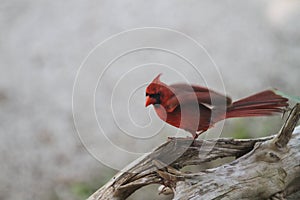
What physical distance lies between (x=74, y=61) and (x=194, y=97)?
1.24m

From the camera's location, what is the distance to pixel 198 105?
836mm

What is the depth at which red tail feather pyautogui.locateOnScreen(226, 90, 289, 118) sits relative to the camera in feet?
2.74

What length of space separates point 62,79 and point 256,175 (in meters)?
1.16

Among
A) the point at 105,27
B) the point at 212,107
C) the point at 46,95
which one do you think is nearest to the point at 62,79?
the point at 46,95

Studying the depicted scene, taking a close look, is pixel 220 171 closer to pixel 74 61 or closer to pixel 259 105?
pixel 259 105

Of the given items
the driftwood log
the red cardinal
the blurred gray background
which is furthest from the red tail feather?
the blurred gray background

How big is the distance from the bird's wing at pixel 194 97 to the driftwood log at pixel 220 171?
0.13m

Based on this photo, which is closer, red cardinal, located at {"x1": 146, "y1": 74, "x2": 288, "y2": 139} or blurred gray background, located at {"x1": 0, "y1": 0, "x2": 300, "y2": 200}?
red cardinal, located at {"x1": 146, "y1": 74, "x2": 288, "y2": 139}

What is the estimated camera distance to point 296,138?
3.39ft

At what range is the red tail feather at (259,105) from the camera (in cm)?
84

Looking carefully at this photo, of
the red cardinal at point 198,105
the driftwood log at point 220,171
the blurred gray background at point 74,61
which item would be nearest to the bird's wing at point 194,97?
the red cardinal at point 198,105

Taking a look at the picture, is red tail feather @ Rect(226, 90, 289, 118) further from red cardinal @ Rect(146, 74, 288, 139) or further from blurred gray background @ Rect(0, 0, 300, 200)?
blurred gray background @ Rect(0, 0, 300, 200)

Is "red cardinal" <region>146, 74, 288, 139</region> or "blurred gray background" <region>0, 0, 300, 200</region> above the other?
"blurred gray background" <region>0, 0, 300, 200</region>

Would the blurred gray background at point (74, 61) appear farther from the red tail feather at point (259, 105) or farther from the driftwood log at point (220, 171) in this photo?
the red tail feather at point (259, 105)
